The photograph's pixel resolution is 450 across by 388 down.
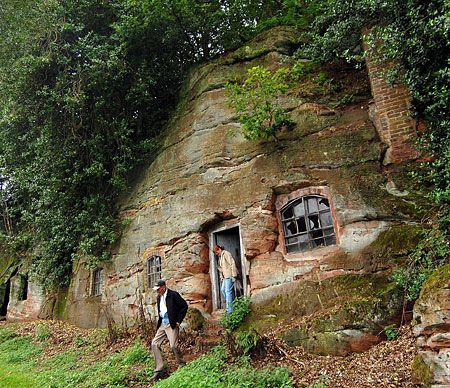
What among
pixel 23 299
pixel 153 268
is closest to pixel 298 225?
pixel 153 268

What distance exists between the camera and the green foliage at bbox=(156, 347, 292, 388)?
548 cm

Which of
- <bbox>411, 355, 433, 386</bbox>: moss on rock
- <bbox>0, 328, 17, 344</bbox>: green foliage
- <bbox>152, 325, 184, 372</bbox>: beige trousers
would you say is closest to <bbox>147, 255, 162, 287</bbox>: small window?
<bbox>152, 325, 184, 372</bbox>: beige trousers

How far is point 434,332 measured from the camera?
4727 millimetres

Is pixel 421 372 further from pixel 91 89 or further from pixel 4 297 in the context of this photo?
pixel 4 297

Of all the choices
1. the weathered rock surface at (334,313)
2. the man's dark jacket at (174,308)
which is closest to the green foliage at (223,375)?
the man's dark jacket at (174,308)

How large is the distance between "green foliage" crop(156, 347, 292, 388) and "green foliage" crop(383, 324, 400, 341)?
1816 millimetres

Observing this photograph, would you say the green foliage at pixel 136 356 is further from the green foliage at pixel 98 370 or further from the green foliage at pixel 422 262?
the green foliage at pixel 422 262

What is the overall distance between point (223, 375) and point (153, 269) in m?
5.44

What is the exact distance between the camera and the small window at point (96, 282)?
42.6 feet

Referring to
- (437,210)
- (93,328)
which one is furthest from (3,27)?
(437,210)

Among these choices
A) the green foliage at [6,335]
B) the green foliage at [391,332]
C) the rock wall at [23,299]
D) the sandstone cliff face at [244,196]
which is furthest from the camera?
the rock wall at [23,299]

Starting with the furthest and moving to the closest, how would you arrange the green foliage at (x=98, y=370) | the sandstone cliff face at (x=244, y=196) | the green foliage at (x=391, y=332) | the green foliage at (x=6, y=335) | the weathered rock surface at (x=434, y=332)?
the green foliage at (x=6, y=335), the sandstone cliff face at (x=244, y=196), the green foliage at (x=98, y=370), the green foliage at (x=391, y=332), the weathered rock surface at (x=434, y=332)

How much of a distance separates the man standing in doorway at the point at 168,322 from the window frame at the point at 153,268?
3.25 m

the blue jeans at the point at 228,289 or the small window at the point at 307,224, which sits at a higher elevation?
the small window at the point at 307,224
